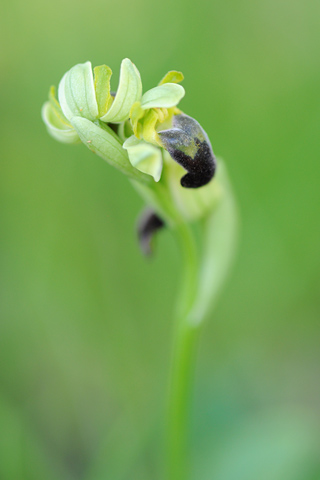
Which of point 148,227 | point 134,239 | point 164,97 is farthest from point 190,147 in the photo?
point 134,239

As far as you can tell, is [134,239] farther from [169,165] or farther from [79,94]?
[79,94]

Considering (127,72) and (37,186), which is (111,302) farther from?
(127,72)

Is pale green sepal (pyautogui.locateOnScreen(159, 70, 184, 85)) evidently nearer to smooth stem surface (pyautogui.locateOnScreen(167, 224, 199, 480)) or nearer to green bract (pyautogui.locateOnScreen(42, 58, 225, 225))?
green bract (pyautogui.locateOnScreen(42, 58, 225, 225))

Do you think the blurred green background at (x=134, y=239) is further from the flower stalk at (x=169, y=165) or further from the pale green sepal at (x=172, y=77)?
the pale green sepal at (x=172, y=77)

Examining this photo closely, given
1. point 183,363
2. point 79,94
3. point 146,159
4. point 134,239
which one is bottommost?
point 183,363

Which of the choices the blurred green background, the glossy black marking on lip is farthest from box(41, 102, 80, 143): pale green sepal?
the blurred green background

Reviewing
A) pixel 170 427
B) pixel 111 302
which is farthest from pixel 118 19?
pixel 170 427
